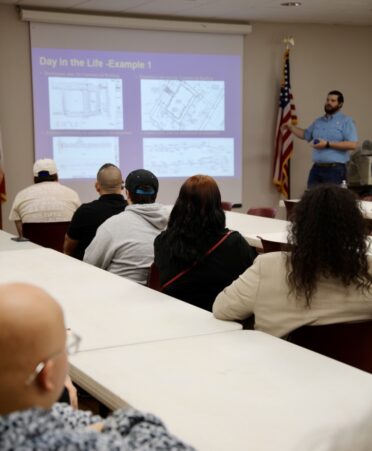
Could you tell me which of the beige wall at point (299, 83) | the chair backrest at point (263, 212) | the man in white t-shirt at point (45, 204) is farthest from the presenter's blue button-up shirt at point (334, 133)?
the man in white t-shirt at point (45, 204)

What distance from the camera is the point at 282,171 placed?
889cm

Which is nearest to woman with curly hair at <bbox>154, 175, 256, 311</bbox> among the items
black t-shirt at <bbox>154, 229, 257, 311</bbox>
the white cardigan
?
black t-shirt at <bbox>154, 229, 257, 311</bbox>

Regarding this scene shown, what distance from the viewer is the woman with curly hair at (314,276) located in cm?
225

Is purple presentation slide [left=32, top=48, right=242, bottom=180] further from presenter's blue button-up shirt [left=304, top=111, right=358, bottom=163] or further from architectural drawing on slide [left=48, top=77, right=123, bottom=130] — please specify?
presenter's blue button-up shirt [left=304, top=111, right=358, bottom=163]

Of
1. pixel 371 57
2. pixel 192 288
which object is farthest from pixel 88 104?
pixel 192 288

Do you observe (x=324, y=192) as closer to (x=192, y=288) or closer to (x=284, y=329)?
(x=284, y=329)

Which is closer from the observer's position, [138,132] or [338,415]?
[338,415]

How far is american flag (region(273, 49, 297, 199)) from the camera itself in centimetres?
867

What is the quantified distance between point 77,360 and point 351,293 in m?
0.93

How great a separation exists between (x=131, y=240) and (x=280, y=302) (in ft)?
4.78

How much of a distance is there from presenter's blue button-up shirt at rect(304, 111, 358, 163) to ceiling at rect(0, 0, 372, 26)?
1242mm

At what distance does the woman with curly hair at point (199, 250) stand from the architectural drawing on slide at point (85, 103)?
5.14 meters

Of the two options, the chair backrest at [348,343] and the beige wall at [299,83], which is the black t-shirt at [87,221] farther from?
the beige wall at [299,83]

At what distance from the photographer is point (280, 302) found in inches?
90.4
